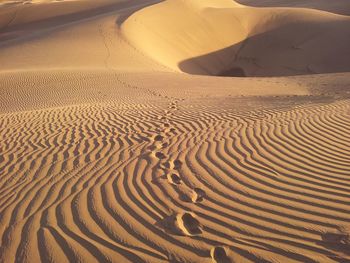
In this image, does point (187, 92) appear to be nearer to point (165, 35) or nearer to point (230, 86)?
point (230, 86)

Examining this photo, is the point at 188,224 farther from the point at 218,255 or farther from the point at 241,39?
the point at 241,39

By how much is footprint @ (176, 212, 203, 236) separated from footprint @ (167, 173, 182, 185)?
0.73 meters

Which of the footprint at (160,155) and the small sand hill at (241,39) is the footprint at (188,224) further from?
the small sand hill at (241,39)

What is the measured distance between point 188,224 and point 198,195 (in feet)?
1.92

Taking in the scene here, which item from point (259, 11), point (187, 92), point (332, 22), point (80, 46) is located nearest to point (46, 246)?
point (187, 92)

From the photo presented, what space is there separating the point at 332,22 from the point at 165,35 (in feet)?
39.9

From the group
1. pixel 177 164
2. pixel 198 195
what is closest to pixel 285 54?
pixel 177 164

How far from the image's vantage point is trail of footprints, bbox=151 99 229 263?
3180 mm

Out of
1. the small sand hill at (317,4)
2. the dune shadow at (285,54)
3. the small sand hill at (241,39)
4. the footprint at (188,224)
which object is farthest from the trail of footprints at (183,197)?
the small sand hill at (317,4)

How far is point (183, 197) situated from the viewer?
407cm

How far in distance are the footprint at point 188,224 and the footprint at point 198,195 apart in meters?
0.29

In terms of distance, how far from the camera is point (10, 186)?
4.61 meters

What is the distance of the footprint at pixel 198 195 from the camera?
3978 mm

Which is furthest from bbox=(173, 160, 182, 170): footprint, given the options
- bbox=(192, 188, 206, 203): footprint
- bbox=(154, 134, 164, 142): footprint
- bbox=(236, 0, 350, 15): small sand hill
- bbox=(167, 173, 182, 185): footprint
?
bbox=(236, 0, 350, 15): small sand hill
